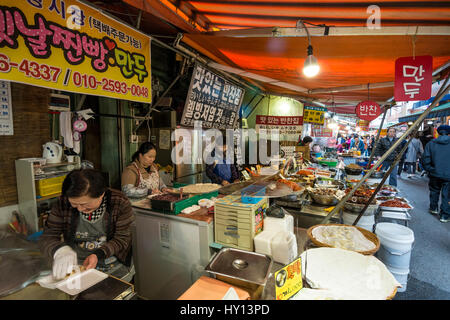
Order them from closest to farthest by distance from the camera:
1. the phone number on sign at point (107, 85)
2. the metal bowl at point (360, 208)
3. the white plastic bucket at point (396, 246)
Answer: the phone number on sign at point (107, 85) → the white plastic bucket at point (396, 246) → the metal bowl at point (360, 208)

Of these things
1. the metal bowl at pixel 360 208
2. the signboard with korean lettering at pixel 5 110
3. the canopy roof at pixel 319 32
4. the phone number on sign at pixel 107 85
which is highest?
the canopy roof at pixel 319 32

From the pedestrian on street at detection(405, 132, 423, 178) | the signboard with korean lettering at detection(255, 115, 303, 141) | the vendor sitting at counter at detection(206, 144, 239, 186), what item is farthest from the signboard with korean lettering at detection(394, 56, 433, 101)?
the pedestrian on street at detection(405, 132, 423, 178)

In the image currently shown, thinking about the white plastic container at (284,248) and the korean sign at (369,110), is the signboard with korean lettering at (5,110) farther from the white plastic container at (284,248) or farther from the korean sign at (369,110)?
the korean sign at (369,110)

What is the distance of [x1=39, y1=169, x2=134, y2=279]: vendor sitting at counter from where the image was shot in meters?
2.08

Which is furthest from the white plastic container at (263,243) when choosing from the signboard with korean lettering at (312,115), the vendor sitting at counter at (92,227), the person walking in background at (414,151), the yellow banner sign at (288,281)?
the person walking in background at (414,151)

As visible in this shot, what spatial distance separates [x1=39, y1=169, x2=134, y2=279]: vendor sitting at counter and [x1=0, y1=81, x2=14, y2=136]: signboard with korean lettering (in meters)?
2.11

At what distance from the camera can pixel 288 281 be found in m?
1.51

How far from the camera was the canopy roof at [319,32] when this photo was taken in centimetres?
287

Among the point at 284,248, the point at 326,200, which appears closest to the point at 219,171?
the point at 326,200

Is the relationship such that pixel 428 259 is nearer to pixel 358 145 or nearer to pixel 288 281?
pixel 288 281

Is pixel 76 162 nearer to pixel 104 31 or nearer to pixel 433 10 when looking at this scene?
pixel 104 31

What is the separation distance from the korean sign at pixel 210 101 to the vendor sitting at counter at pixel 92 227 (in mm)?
3292

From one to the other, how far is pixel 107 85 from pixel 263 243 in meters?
2.86

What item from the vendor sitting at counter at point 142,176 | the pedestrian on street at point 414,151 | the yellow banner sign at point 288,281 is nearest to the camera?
the yellow banner sign at point 288,281
